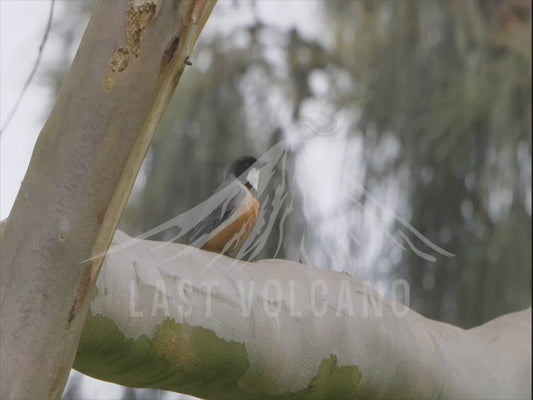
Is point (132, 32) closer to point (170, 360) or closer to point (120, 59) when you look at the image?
point (120, 59)

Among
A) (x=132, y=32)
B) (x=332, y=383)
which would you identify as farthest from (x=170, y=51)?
(x=332, y=383)

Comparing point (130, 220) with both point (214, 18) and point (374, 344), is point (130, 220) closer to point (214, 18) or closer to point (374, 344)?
point (214, 18)

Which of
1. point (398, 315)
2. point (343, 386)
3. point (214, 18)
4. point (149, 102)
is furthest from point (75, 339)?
point (214, 18)

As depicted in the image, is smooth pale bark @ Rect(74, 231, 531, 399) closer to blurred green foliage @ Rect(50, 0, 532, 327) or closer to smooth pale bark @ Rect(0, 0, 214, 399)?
smooth pale bark @ Rect(0, 0, 214, 399)

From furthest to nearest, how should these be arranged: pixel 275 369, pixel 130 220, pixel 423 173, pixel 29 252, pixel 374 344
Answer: pixel 423 173 < pixel 130 220 < pixel 374 344 < pixel 275 369 < pixel 29 252

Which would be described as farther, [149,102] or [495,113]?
[495,113]

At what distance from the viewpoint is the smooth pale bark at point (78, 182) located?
139 centimetres

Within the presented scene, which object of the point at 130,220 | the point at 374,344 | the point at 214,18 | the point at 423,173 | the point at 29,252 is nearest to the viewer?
the point at 29,252

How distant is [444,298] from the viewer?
151 inches

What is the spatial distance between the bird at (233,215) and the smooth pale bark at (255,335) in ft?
1.34

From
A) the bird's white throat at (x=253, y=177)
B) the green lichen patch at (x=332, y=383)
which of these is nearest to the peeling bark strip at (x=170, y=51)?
the green lichen patch at (x=332, y=383)

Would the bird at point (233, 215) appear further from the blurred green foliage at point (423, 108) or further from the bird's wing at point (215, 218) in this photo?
the blurred green foliage at point (423, 108)

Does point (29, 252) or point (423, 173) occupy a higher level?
point (423, 173)

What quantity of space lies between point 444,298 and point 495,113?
72 cm
